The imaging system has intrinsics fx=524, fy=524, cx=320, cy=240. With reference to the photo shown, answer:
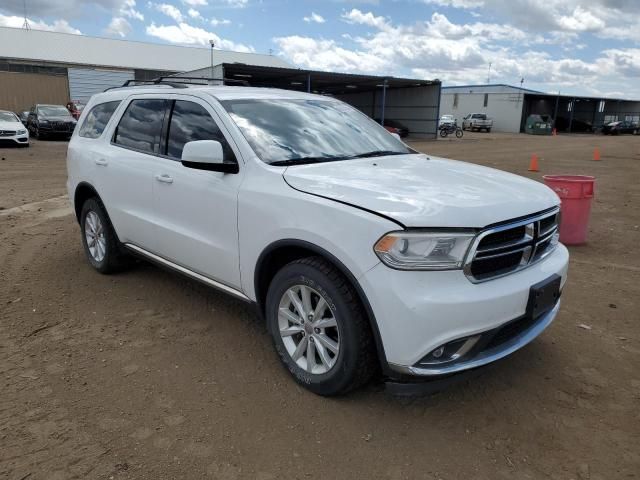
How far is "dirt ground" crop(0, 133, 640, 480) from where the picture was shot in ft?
8.61

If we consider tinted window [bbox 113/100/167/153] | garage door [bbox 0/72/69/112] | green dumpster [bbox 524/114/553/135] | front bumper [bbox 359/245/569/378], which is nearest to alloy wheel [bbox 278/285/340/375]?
front bumper [bbox 359/245/569/378]

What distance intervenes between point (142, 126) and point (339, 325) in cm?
277

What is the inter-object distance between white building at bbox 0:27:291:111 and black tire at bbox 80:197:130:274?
37.0 m

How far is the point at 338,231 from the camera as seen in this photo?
2766 mm

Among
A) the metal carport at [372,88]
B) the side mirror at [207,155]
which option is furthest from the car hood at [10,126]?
the side mirror at [207,155]

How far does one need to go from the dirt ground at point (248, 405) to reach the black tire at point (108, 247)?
35 cm

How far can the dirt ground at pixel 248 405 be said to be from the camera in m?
2.62

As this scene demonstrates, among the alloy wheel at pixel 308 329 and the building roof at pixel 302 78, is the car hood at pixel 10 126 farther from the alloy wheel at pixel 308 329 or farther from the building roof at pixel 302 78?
the alloy wheel at pixel 308 329

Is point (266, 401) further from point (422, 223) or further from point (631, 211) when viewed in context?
point (631, 211)

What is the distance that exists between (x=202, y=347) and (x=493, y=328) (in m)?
2.09

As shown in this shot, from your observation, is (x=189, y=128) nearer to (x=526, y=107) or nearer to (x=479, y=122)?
(x=479, y=122)

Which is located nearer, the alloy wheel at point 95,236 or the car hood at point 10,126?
the alloy wheel at point 95,236

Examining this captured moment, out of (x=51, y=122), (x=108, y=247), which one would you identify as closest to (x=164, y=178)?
(x=108, y=247)

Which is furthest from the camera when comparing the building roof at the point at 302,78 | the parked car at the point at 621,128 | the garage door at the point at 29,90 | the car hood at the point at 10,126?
the parked car at the point at 621,128
